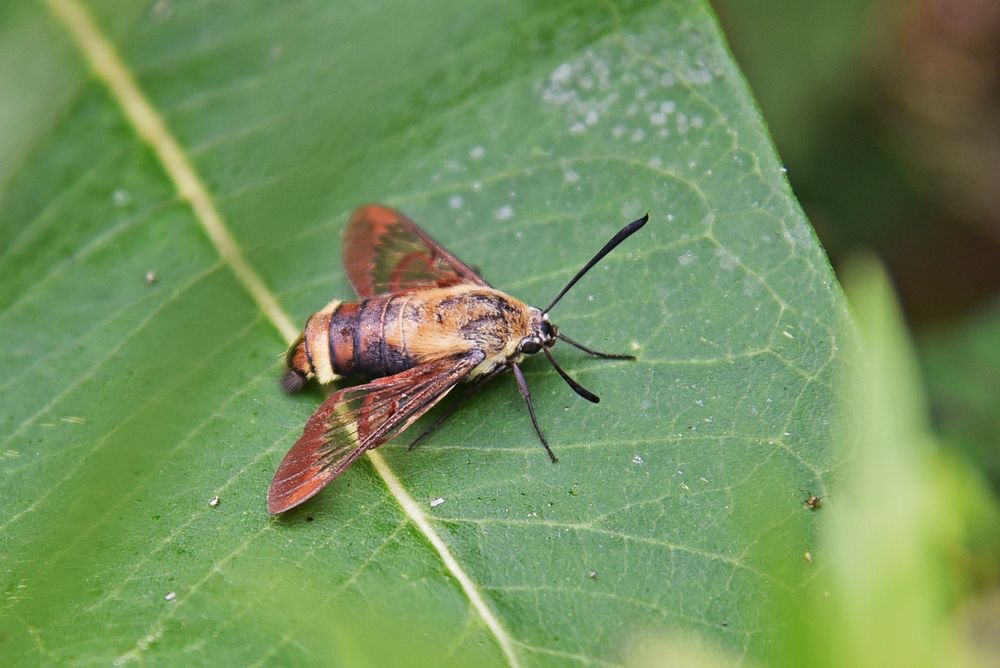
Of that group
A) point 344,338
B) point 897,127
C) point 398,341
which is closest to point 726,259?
point 398,341

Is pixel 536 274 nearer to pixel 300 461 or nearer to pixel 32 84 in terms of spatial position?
pixel 300 461

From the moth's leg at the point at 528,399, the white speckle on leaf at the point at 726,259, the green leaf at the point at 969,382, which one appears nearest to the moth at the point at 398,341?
the moth's leg at the point at 528,399

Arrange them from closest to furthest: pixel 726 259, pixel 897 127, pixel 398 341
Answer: pixel 726 259 < pixel 398 341 < pixel 897 127

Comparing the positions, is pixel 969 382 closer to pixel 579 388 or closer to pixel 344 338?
pixel 579 388

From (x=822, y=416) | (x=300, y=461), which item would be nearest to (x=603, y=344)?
(x=822, y=416)

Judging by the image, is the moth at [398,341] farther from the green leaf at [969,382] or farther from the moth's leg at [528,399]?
the green leaf at [969,382]
